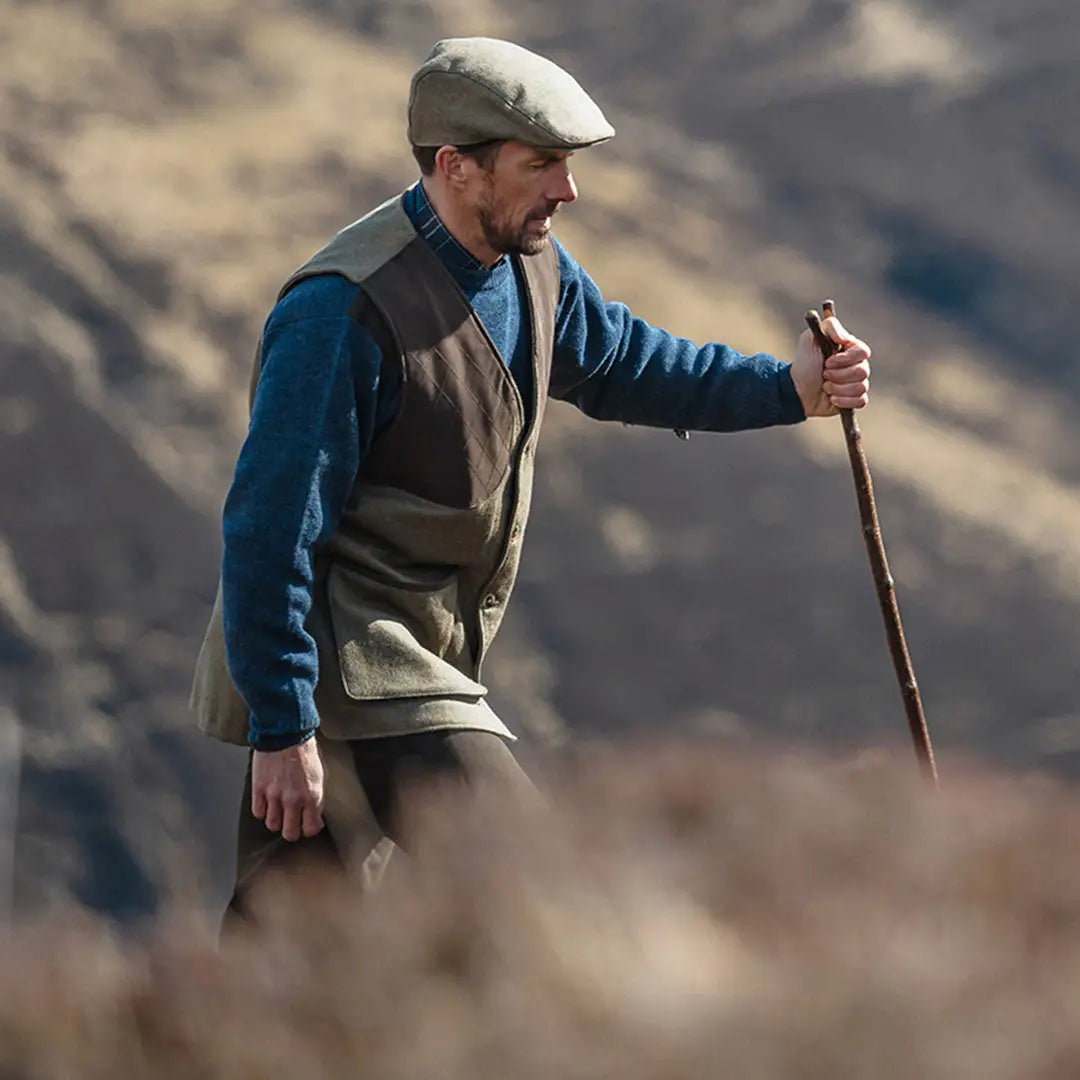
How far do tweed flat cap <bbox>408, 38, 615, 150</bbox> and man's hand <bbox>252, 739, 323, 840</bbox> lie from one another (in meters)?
0.80

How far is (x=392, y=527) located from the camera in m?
2.97

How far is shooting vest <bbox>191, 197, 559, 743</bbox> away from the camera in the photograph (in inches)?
115

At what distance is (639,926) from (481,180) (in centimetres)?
208

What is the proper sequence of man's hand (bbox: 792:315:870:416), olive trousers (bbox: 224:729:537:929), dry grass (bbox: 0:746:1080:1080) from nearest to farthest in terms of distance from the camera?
dry grass (bbox: 0:746:1080:1080)
olive trousers (bbox: 224:729:537:929)
man's hand (bbox: 792:315:870:416)

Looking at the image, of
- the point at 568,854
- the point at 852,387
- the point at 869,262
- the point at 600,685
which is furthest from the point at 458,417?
the point at 869,262

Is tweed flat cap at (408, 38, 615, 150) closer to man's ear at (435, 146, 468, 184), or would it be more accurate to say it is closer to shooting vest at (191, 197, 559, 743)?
man's ear at (435, 146, 468, 184)

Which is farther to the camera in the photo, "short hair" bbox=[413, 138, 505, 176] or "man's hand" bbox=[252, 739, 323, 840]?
"short hair" bbox=[413, 138, 505, 176]

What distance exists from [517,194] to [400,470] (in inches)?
15.1

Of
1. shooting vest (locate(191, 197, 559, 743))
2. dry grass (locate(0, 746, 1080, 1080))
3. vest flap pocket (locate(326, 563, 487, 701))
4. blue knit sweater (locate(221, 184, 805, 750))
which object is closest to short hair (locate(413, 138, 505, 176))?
shooting vest (locate(191, 197, 559, 743))

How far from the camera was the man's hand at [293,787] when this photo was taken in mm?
2854

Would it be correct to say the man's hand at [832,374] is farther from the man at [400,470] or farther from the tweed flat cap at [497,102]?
the tweed flat cap at [497,102]

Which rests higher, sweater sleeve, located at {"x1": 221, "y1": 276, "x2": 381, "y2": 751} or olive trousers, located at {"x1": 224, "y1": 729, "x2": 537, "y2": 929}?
sweater sleeve, located at {"x1": 221, "y1": 276, "x2": 381, "y2": 751}

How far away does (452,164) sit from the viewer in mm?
2998

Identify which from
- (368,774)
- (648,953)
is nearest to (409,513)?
(368,774)
